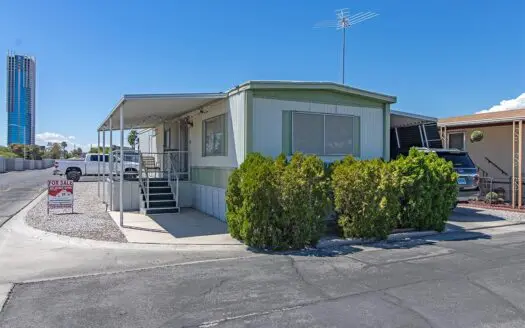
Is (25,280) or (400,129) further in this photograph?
(400,129)

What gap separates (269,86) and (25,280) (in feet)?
21.2

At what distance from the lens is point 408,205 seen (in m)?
9.59

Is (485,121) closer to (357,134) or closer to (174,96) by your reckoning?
(357,134)

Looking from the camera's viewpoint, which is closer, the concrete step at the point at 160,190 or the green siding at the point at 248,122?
the green siding at the point at 248,122

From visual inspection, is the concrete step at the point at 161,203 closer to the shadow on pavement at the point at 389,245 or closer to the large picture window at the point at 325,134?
the large picture window at the point at 325,134

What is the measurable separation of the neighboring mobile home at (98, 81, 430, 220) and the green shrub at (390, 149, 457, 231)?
198 centimetres

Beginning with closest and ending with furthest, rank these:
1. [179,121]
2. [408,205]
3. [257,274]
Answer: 1. [257,274]
2. [408,205]
3. [179,121]

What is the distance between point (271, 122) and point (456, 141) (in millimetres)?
11832

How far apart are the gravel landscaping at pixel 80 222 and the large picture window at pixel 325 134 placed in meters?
4.97

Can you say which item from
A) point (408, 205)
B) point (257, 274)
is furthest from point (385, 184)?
point (257, 274)

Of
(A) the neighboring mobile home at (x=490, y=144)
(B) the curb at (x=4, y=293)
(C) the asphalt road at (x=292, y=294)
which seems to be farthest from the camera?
(A) the neighboring mobile home at (x=490, y=144)

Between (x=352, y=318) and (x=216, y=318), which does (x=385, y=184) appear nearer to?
(x=352, y=318)

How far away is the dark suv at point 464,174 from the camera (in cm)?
1216

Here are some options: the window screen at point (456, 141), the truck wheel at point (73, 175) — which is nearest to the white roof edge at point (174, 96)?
the window screen at point (456, 141)
